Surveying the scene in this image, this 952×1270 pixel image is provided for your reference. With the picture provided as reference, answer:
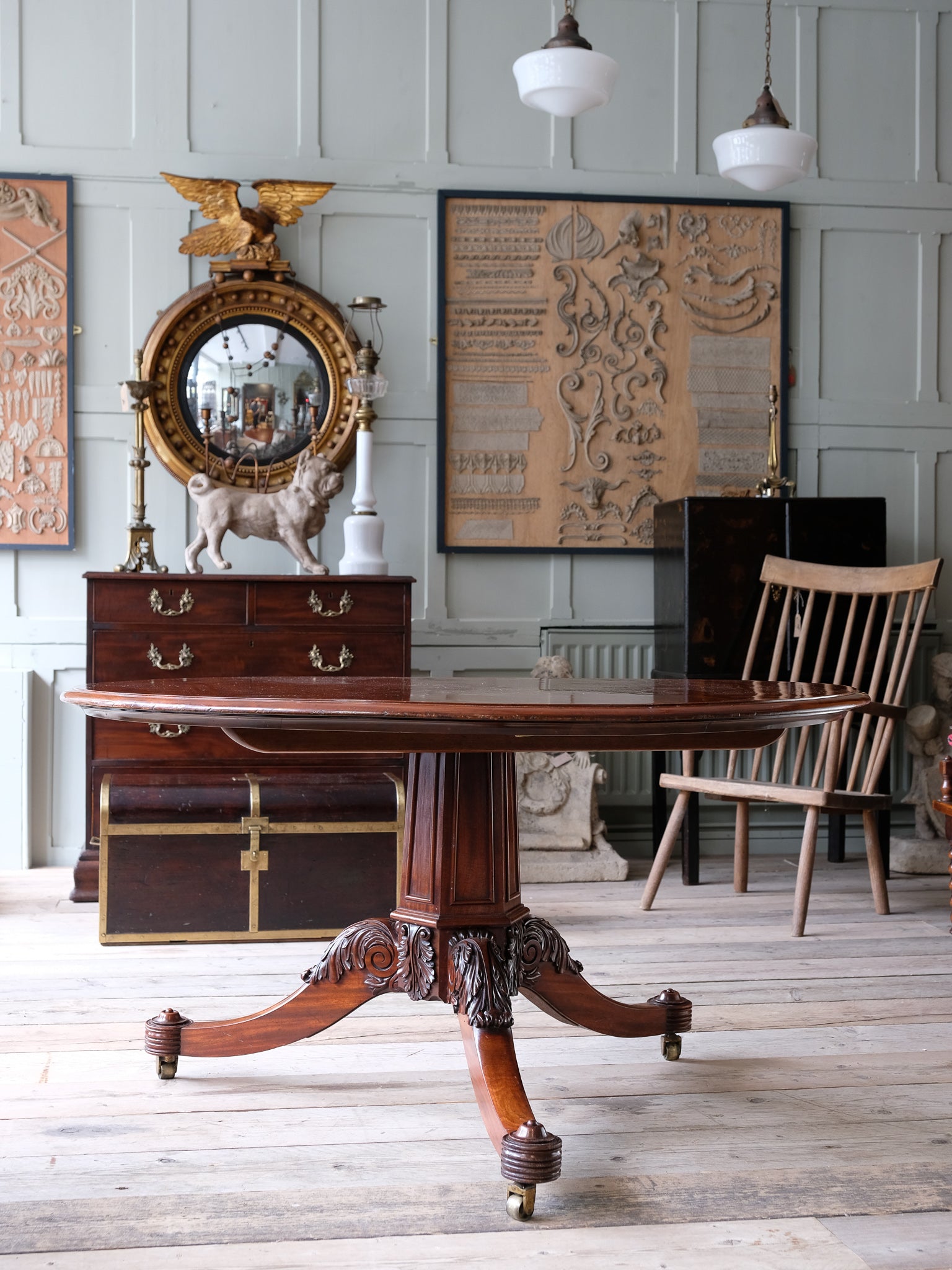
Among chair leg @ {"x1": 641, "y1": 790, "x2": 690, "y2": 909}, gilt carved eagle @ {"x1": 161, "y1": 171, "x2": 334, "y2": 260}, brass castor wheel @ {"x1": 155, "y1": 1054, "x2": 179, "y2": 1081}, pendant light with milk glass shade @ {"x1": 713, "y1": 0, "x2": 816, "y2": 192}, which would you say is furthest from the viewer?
gilt carved eagle @ {"x1": 161, "y1": 171, "x2": 334, "y2": 260}

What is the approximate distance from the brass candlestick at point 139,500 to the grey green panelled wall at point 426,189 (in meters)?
0.21

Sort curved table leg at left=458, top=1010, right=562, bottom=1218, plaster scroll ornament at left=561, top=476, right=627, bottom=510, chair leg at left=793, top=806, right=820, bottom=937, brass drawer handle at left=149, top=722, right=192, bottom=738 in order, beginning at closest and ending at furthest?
curved table leg at left=458, top=1010, right=562, bottom=1218, chair leg at left=793, top=806, right=820, bottom=937, brass drawer handle at left=149, top=722, right=192, bottom=738, plaster scroll ornament at left=561, top=476, right=627, bottom=510

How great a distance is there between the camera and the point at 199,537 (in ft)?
13.4

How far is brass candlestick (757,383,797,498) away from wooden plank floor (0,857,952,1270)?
1906 millimetres

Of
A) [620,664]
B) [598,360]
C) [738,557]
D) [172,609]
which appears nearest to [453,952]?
[172,609]

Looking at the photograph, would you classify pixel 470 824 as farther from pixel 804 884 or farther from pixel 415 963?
pixel 804 884

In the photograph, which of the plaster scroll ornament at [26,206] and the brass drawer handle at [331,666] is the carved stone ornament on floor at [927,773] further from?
the plaster scroll ornament at [26,206]

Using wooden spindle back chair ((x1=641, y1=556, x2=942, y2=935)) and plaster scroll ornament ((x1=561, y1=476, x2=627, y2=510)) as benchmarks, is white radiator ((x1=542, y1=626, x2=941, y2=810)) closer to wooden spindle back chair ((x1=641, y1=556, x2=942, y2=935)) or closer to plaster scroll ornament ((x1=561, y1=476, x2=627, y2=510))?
wooden spindle back chair ((x1=641, y1=556, x2=942, y2=935))

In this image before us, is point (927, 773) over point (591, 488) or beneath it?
beneath

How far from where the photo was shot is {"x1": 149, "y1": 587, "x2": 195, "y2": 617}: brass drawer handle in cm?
376

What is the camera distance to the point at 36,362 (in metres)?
4.36

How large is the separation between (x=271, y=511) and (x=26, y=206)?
1490 mm

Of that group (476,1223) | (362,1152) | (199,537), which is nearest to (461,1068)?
(362,1152)

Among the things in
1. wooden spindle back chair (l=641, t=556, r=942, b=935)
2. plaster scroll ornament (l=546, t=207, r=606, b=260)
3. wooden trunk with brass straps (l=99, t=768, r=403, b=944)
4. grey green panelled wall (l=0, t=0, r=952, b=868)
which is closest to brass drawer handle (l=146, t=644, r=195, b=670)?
wooden trunk with brass straps (l=99, t=768, r=403, b=944)
